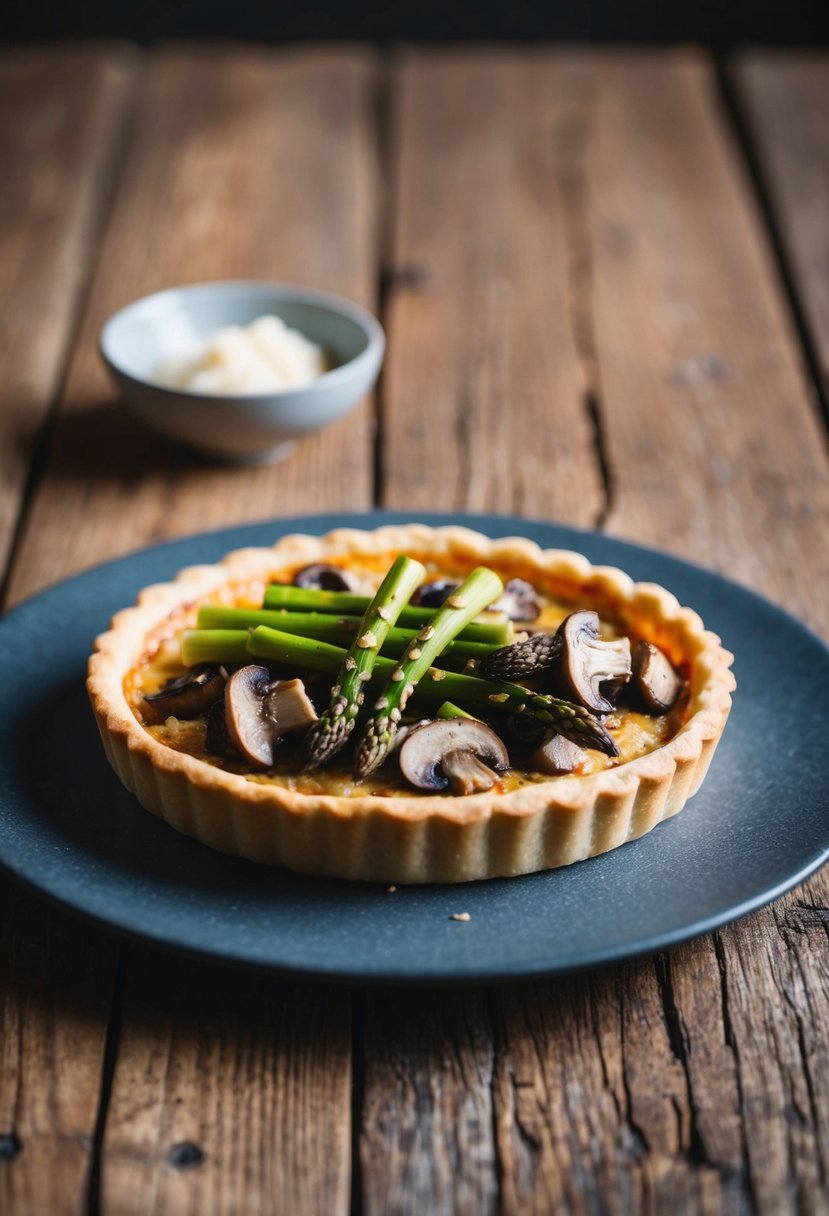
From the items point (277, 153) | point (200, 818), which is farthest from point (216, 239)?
point (200, 818)

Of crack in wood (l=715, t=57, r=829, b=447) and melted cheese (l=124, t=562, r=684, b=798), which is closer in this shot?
melted cheese (l=124, t=562, r=684, b=798)

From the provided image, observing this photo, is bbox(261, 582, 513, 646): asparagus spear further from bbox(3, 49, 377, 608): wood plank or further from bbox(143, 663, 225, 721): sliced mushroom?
bbox(3, 49, 377, 608): wood plank

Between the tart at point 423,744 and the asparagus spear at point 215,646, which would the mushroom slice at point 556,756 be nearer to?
the tart at point 423,744

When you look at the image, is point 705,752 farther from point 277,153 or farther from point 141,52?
point 141,52

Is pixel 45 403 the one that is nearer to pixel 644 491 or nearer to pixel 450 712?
pixel 644 491

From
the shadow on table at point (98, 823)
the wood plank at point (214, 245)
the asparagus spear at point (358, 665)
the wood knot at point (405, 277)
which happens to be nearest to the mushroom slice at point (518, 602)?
the asparagus spear at point (358, 665)

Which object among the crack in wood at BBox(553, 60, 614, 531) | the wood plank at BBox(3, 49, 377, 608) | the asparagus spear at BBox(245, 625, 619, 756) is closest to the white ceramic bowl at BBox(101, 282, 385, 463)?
the wood plank at BBox(3, 49, 377, 608)
